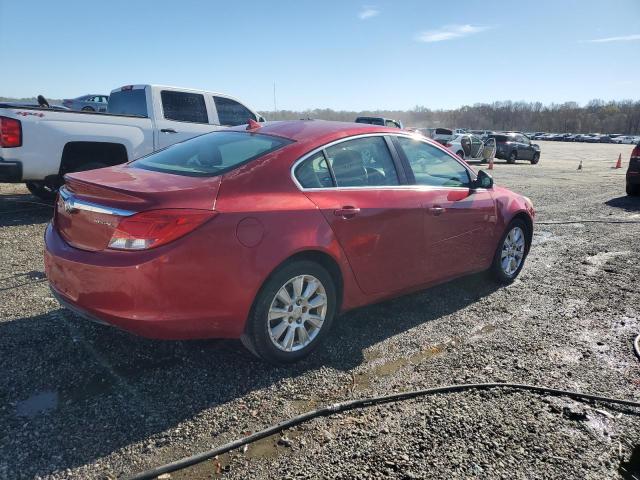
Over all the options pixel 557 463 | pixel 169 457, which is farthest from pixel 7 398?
pixel 557 463

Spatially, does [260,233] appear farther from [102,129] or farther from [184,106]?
[184,106]

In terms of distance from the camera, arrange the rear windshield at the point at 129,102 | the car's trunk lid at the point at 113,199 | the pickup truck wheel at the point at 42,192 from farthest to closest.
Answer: the rear windshield at the point at 129,102
the pickup truck wheel at the point at 42,192
the car's trunk lid at the point at 113,199

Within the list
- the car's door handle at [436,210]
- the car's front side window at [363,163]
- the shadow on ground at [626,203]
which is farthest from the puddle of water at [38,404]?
the shadow on ground at [626,203]

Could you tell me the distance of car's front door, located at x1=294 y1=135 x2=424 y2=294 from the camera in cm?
340

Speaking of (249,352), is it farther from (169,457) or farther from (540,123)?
(540,123)

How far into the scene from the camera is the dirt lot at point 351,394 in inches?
94.4

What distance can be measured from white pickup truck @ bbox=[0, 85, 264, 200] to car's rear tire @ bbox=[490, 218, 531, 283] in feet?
18.1

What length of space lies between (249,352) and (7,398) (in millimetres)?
1440

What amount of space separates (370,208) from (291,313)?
975mm

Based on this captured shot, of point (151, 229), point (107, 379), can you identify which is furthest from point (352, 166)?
point (107, 379)

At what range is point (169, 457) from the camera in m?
2.37

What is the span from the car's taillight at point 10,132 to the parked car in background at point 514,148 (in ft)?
77.0

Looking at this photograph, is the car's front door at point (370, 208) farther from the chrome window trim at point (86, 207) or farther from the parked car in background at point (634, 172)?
the parked car in background at point (634, 172)

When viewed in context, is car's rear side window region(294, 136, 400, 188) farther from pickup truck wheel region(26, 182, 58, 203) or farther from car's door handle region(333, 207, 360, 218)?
pickup truck wheel region(26, 182, 58, 203)
